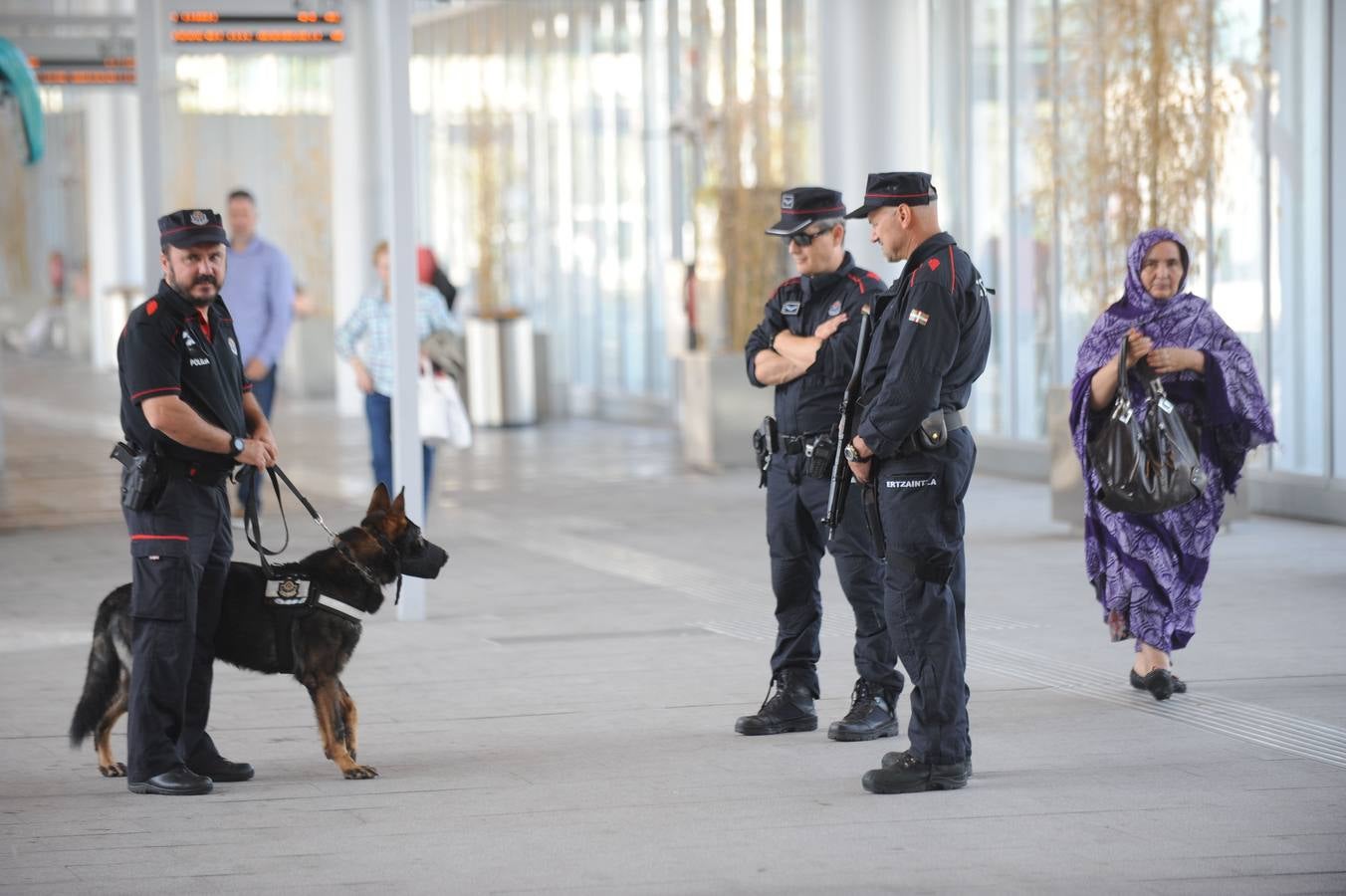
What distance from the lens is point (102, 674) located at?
5.74 meters

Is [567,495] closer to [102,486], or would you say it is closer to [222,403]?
[102,486]

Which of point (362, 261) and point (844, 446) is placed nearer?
point (844, 446)

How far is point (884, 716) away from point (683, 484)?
7.57 metres

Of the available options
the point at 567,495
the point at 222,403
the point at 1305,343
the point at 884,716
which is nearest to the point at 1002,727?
the point at 884,716

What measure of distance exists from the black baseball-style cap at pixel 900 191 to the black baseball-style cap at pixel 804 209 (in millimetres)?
700

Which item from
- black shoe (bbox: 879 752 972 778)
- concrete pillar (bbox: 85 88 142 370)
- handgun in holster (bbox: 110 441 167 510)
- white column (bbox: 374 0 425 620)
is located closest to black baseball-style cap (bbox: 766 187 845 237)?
black shoe (bbox: 879 752 972 778)

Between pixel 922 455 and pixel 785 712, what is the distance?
1.28 m

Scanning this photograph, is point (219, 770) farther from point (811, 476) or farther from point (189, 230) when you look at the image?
point (811, 476)

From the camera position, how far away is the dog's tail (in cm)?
573

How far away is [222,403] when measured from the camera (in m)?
5.66

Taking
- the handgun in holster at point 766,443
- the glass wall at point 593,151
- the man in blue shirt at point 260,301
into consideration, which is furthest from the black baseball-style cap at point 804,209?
the glass wall at point 593,151

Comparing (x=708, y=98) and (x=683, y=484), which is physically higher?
(x=708, y=98)

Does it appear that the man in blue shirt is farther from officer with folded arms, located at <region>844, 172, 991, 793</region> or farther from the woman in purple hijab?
officer with folded arms, located at <region>844, 172, 991, 793</region>

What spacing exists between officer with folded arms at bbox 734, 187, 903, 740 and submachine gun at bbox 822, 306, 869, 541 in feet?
0.56
